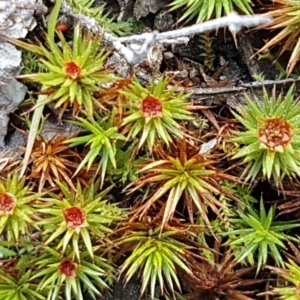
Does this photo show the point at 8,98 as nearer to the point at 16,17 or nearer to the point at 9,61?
the point at 9,61

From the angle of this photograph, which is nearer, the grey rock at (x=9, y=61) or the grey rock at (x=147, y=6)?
the grey rock at (x=9, y=61)

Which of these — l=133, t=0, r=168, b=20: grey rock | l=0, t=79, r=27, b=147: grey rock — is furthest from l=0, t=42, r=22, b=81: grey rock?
l=133, t=0, r=168, b=20: grey rock

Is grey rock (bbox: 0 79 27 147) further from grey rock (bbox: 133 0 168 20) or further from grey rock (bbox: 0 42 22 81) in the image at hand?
grey rock (bbox: 133 0 168 20)

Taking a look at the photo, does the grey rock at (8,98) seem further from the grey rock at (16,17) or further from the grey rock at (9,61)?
the grey rock at (16,17)

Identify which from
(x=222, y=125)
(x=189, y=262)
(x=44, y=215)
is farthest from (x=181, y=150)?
(x=44, y=215)

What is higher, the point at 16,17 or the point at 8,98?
the point at 16,17

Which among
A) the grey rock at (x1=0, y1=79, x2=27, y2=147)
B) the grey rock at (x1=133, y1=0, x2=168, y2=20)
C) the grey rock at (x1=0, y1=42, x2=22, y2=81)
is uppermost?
the grey rock at (x1=133, y1=0, x2=168, y2=20)

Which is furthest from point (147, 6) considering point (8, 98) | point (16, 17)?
point (8, 98)

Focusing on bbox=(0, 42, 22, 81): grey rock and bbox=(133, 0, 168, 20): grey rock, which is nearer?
bbox=(0, 42, 22, 81): grey rock

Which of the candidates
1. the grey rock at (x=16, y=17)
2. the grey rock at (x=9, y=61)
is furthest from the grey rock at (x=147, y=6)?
the grey rock at (x=9, y=61)

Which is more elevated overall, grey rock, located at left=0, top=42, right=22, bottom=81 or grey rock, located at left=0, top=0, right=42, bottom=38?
grey rock, located at left=0, top=0, right=42, bottom=38

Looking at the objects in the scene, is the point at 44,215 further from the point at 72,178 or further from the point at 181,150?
the point at 181,150
